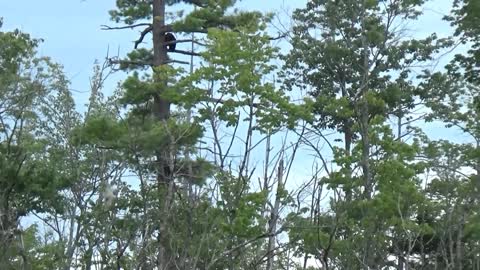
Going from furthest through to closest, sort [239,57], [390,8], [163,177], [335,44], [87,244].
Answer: [335,44] → [390,8] → [87,244] → [163,177] → [239,57]

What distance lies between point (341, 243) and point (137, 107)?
17.9 feet

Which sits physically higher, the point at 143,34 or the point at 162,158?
the point at 143,34

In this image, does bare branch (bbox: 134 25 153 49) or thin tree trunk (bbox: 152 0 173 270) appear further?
bare branch (bbox: 134 25 153 49)

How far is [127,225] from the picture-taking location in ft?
41.9

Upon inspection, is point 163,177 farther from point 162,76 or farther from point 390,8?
point 390,8

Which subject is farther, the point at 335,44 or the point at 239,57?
the point at 335,44

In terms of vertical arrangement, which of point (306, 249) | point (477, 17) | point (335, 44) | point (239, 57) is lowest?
point (306, 249)

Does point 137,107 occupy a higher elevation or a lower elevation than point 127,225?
higher

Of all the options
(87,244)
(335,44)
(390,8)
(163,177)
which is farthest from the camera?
(335,44)

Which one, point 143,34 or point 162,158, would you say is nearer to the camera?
point 162,158

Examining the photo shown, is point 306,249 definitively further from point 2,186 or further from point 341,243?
point 2,186

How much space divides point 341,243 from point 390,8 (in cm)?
723

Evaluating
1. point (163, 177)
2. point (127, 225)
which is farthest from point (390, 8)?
point (127, 225)

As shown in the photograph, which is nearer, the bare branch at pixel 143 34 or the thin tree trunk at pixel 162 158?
the thin tree trunk at pixel 162 158
